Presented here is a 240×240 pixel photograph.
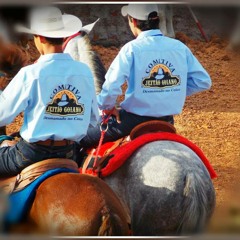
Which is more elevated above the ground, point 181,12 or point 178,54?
point 178,54

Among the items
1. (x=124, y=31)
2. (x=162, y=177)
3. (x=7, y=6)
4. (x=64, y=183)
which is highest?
(x=7, y=6)

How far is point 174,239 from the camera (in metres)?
3.02

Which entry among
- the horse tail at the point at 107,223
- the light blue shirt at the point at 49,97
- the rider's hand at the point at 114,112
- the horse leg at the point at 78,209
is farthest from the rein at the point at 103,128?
the horse tail at the point at 107,223

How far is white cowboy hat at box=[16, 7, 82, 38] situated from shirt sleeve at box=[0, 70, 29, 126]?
24 centimetres

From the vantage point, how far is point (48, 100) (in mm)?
2941

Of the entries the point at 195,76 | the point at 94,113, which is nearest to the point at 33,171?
the point at 94,113

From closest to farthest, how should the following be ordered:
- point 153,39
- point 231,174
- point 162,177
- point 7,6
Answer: point 7,6 → point 162,177 → point 153,39 → point 231,174

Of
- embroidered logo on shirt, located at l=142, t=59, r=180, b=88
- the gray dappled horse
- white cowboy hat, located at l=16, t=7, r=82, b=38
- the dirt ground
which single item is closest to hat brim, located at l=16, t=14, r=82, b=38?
white cowboy hat, located at l=16, t=7, r=82, b=38

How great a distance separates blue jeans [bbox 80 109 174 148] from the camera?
11.6 ft

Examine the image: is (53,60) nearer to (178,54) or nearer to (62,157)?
(62,157)

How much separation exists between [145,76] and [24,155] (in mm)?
801

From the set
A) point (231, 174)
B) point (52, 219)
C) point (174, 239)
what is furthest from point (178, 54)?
point (231, 174)

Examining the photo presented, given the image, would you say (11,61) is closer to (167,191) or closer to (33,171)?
(33,171)

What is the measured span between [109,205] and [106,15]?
576 centimetres
